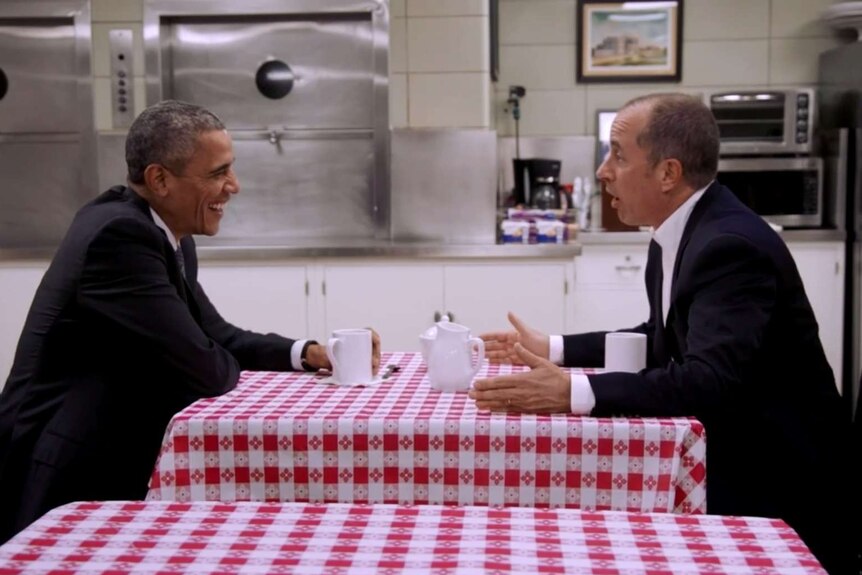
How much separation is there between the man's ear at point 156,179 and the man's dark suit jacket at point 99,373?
0.15m

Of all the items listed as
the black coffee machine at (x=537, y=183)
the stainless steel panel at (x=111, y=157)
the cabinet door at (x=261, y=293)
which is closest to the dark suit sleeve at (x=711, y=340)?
the cabinet door at (x=261, y=293)

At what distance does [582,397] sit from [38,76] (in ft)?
13.3

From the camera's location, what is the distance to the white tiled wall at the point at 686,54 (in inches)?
211

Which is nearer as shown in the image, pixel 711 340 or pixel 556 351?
pixel 711 340

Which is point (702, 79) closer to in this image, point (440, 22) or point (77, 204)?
point (440, 22)

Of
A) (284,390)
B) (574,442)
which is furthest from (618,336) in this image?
(284,390)

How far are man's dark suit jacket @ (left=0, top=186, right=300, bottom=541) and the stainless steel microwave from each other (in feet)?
11.7

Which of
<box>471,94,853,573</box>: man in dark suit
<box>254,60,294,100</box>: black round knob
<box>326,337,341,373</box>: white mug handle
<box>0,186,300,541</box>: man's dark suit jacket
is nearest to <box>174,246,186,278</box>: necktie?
<box>0,186,300,541</box>: man's dark suit jacket

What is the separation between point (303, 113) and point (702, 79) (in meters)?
2.15

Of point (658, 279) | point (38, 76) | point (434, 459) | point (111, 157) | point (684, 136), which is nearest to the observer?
point (434, 459)

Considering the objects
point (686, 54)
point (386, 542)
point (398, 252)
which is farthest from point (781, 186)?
point (386, 542)

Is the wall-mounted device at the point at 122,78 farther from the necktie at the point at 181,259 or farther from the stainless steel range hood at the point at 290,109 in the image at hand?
the necktie at the point at 181,259

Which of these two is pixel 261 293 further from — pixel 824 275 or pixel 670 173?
pixel 824 275

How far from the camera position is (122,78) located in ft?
15.8
